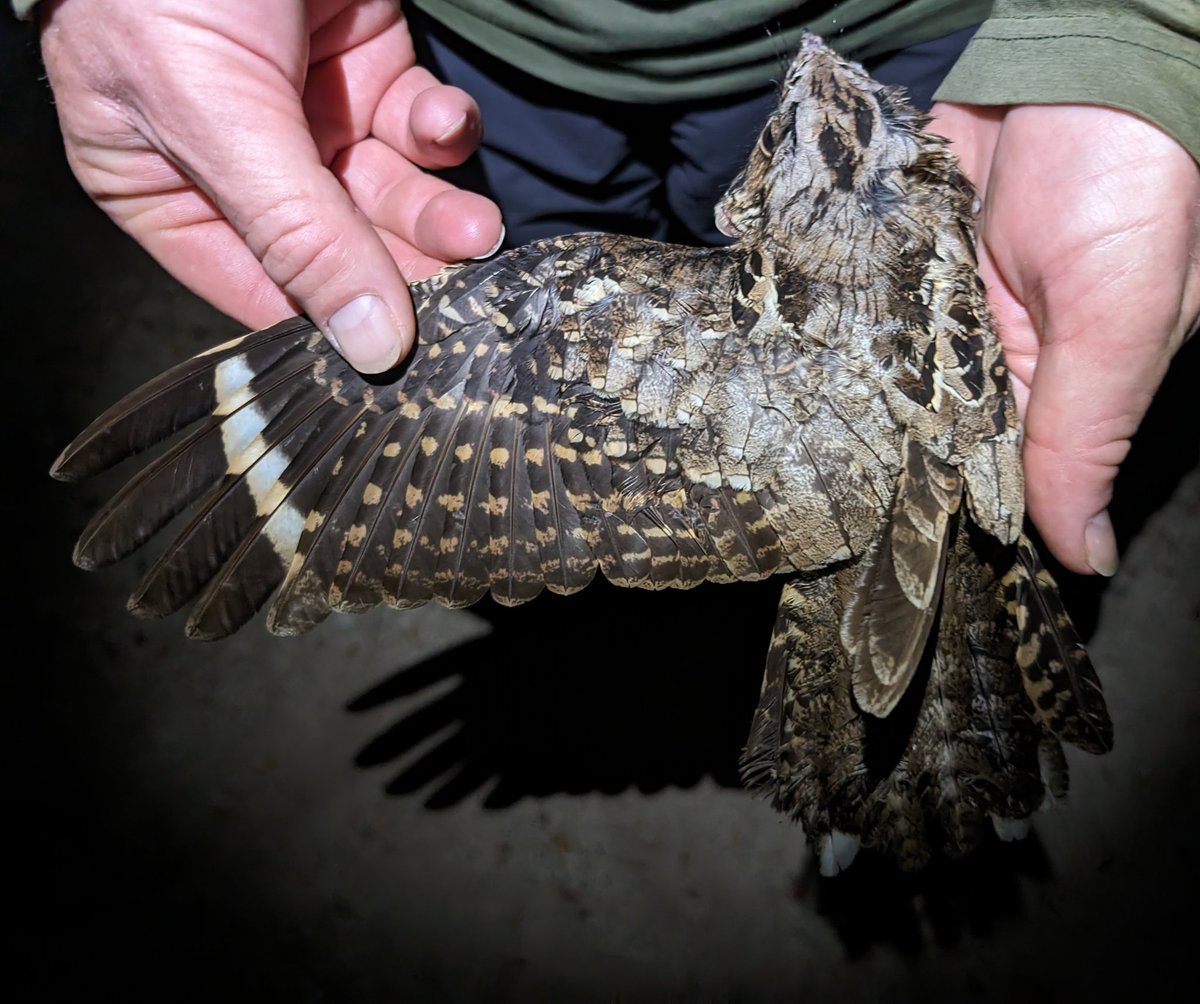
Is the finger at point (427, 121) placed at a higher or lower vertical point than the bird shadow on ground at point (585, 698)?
higher

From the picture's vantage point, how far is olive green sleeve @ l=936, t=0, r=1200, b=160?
150 cm

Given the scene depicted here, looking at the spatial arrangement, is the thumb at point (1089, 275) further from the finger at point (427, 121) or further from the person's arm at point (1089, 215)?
the finger at point (427, 121)

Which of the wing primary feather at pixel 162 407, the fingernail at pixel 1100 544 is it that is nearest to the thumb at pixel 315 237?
the wing primary feather at pixel 162 407

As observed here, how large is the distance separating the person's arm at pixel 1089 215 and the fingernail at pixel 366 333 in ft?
3.56

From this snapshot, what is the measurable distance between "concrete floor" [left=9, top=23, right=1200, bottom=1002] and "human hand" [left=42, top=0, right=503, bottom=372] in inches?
45.3

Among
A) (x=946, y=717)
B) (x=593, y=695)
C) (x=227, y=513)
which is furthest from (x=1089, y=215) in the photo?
(x=593, y=695)

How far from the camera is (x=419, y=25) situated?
199 centimetres

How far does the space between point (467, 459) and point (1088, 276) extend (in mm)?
1055

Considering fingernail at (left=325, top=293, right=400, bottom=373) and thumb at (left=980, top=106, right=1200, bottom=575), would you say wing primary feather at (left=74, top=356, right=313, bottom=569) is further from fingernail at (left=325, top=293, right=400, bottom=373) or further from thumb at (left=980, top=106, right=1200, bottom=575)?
thumb at (left=980, top=106, right=1200, bottom=575)

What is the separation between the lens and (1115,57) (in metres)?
1.52

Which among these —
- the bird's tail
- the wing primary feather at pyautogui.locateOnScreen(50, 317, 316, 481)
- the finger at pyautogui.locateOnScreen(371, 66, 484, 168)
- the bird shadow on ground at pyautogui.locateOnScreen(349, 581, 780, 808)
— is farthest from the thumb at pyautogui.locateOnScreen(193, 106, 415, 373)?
the bird shadow on ground at pyautogui.locateOnScreen(349, 581, 780, 808)

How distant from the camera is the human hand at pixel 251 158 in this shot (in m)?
1.42

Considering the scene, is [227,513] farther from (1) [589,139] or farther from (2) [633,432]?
(1) [589,139]

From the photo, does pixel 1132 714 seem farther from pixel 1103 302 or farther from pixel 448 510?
pixel 448 510
